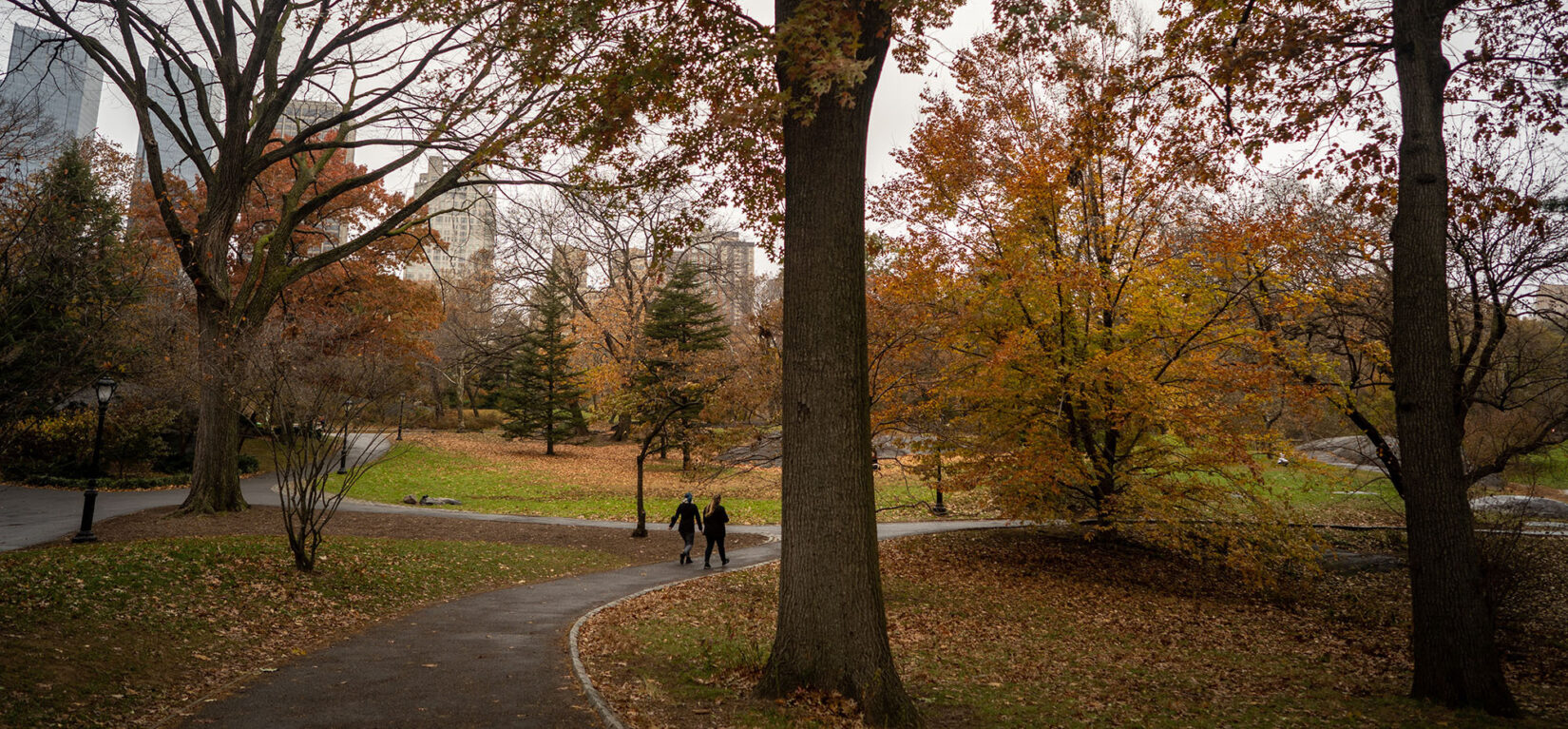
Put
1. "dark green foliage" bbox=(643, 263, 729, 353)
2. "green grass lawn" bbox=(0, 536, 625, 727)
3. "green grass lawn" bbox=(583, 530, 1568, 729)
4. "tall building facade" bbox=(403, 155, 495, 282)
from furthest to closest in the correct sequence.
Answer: "dark green foliage" bbox=(643, 263, 729, 353)
"tall building facade" bbox=(403, 155, 495, 282)
"green grass lawn" bbox=(583, 530, 1568, 729)
"green grass lawn" bbox=(0, 536, 625, 727)

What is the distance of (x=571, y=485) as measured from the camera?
26141 millimetres

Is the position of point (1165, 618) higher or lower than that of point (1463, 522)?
lower

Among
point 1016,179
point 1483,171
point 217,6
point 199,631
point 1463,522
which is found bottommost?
point 199,631

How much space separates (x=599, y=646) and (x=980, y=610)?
613cm

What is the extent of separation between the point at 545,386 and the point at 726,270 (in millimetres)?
10372

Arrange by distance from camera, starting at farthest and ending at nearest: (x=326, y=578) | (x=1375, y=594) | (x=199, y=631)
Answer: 1. (x=1375, y=594)
2. (x=326, y=578)
3. (x=199, y=631)

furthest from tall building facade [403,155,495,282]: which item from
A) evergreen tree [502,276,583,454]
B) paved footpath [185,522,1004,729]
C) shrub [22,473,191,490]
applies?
shrub [22,473,191,490]

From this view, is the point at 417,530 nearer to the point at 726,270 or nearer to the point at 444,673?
the point at 444,673

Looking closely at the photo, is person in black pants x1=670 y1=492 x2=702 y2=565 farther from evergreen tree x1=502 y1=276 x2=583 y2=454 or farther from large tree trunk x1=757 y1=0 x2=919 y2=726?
Result: evergreen tree x1=502 y1=276 x2=583 y2=454

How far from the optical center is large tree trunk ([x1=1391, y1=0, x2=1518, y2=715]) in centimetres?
668

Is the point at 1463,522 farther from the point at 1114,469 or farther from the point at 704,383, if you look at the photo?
the point at 704,383

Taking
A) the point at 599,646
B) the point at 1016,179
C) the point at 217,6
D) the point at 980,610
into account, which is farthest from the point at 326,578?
the point at 1016,179

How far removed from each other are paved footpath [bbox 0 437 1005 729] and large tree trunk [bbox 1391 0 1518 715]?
779 centimetres

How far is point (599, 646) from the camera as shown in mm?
7992
